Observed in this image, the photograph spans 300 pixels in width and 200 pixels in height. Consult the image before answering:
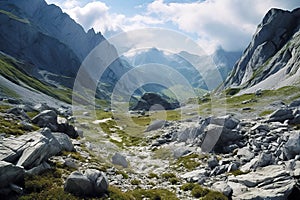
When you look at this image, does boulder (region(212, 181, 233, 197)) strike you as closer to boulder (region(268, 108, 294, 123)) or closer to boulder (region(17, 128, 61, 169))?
boulder (region(17, 128, 61, 169))

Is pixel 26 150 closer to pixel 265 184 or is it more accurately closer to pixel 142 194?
pixel 142 194

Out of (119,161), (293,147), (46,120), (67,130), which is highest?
(293,147)

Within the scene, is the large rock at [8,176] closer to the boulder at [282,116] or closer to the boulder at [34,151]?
the boulder at [34,151]

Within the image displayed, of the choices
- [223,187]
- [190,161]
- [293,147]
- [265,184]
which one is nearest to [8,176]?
[223,187]

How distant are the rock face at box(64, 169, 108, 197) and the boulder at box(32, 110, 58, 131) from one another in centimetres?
2636

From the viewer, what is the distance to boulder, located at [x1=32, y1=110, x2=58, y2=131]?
42.5 m

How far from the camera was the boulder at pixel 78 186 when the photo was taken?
17953 mm

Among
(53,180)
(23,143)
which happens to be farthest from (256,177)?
(23,143)

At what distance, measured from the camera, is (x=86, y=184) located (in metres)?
18.3

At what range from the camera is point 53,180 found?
1967 centimetres

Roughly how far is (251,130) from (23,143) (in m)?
30.5

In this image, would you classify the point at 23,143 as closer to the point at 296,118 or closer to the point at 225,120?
the point at 225,120

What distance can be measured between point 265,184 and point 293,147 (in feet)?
21.7

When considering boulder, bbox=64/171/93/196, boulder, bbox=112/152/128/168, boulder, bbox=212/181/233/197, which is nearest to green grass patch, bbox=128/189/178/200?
boulder, bbox=212/181/233/197
